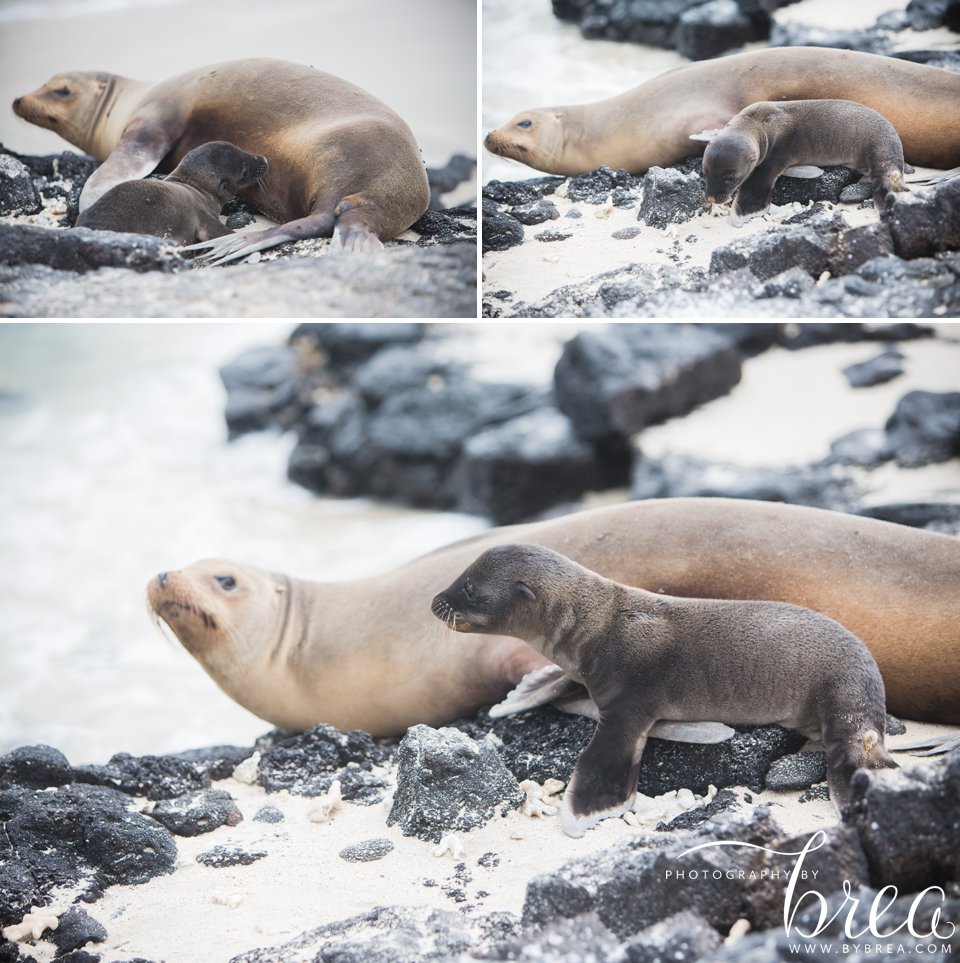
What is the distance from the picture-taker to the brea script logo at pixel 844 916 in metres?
2.20

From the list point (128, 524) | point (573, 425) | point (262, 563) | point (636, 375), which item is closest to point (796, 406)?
point (636, 375)

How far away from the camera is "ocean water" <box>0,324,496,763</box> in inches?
217

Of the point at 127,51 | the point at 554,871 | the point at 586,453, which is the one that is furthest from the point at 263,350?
the point at 554,871

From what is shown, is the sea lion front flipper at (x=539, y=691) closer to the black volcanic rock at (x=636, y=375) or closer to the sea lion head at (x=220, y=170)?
the sea lion head at (x=220, y=170)

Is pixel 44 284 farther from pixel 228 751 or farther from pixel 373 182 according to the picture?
pixel 228 751

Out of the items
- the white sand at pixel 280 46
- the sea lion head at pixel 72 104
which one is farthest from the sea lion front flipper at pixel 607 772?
the sea lion head at pixel 72 104

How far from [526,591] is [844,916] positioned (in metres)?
1.39

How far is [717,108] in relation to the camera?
4691 mm

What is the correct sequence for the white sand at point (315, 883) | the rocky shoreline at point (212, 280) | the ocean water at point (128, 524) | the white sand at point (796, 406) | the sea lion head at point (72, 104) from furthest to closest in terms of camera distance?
1. the white sand at point (796, 406)
2. the ocean water at point (128, 524)
3. the sea lion head at point (72, 104)
4. the rocky shoreline at point (212, 280)
5. the white sand at point (315, 883)

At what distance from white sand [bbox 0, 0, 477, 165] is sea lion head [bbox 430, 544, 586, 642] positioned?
1909mm

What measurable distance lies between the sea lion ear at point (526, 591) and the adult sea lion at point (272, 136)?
4.97 ft

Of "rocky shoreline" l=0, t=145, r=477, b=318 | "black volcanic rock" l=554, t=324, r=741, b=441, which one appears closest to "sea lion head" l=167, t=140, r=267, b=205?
"rocky shoreline" l=0, t=145, r=477, b=318

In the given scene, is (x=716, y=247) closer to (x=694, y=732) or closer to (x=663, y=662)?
(x=663, y=662)

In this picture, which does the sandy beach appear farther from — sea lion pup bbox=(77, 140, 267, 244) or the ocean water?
sea lion pup bbox=(77, 140, 267, 244)
